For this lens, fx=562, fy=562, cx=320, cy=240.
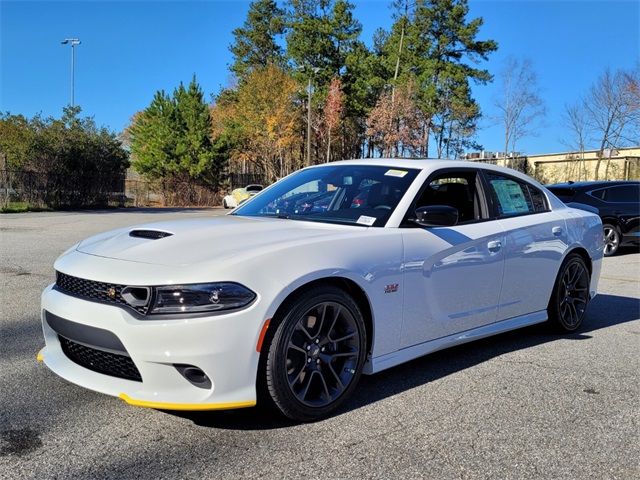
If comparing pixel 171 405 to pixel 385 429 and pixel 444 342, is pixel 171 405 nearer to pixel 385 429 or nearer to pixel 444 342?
pixel 385 429

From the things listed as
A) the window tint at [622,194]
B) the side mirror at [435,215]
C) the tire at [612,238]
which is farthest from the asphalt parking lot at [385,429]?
the window tint at [622,194]

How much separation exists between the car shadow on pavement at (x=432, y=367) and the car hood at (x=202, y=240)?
924 millimetres

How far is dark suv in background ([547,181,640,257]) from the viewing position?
478 inches

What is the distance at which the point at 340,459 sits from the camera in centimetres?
278

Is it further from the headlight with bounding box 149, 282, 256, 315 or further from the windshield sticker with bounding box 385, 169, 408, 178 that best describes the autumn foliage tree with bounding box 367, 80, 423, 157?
the headlight with bounding box 149, 282, 256, 315

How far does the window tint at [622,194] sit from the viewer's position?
12289mm

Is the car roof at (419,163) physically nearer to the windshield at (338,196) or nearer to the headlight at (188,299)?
the windshield at (338,196)

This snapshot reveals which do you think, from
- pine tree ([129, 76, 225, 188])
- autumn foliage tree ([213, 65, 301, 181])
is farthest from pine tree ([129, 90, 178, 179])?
autumn foliage tree ([213, 65, 301, 181])

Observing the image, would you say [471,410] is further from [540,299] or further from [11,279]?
[11,279]

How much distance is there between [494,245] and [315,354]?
1.84 meters

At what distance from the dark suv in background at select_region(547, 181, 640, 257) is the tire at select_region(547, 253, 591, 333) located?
23.7ft

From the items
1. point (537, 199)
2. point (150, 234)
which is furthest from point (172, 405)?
point (537, 199)

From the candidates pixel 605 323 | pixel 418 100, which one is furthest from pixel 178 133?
pixel 605 323

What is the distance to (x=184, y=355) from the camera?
276 centimetres
